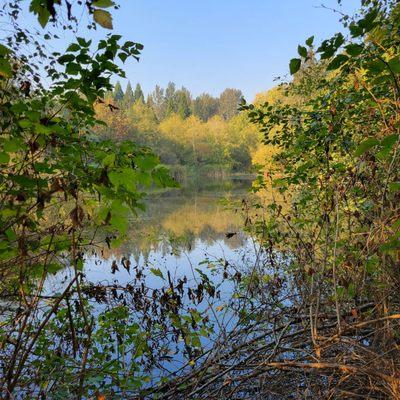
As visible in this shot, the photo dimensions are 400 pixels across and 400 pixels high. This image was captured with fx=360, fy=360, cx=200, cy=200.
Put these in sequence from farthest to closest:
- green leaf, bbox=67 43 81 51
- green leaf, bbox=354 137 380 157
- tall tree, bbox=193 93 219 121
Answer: tall tree, bbox=193 93 219 121 → green leaf, bbox=67 43 81 51 → green leaf, bbox=354 137 380 157

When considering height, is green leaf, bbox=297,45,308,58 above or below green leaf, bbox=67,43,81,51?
below

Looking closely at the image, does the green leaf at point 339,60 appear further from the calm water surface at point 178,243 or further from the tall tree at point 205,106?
the tall tree at point 205,106

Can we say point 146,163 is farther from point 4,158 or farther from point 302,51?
point 302,51

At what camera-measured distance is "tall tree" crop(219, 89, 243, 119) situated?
113 m

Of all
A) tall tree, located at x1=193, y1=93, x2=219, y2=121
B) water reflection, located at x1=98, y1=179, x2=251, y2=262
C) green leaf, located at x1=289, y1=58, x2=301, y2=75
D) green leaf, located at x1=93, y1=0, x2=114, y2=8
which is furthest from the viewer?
tall tree, located at x1=193, y1=93, x2=219, y2=121

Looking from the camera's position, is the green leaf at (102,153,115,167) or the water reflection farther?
the water reflection

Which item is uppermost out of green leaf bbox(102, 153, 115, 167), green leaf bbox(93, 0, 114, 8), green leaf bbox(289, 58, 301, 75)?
green leaf bbox(93, 0, 114, 8)

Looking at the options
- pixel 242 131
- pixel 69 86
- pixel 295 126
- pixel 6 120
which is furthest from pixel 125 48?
pixel 242 131

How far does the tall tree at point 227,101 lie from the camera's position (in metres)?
113

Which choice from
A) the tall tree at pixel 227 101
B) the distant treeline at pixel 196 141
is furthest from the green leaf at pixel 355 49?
the tall tree at pixel 227 101

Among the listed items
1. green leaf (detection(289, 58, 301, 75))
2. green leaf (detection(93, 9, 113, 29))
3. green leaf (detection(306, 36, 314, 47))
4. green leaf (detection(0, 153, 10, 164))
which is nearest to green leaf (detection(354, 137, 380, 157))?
green leaf (detection(289, 58, 301, 75))

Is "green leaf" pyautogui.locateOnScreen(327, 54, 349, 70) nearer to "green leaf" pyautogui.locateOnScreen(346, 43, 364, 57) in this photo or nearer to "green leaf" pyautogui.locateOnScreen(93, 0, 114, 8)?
"green leaf" pyautogui.locateOnScreen(346, 43, 364, 57)

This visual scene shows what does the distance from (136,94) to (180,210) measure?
96537mm

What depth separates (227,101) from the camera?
117m
